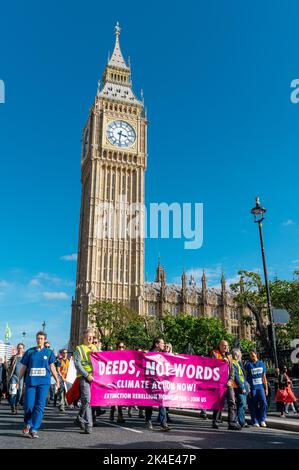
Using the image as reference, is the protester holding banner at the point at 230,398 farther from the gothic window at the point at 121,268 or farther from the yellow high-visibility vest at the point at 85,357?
the gothic window at the point at 121,268

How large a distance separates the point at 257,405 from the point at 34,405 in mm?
5844

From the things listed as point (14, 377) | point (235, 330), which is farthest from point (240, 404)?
point (235, 330)

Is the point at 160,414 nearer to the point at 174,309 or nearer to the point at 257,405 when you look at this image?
the point at 257,405

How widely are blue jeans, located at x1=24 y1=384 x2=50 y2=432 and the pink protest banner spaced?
66.5 inches

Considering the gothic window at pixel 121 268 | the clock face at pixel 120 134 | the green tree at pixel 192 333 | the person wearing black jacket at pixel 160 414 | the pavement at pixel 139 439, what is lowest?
the pavement at pixel 139 439

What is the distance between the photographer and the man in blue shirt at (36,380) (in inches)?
298

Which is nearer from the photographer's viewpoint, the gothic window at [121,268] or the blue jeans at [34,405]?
the blue jeans at [34,405]

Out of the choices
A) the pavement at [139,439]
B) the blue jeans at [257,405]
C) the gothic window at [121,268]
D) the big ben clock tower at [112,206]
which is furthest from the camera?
the gothic window at [121,268]

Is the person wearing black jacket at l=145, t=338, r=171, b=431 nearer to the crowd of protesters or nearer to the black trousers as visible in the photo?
the crowd of protesters

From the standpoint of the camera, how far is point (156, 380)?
9.83 m

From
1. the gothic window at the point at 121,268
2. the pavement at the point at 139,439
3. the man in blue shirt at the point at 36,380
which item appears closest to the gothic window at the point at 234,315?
the gothic window at the point at 121,268

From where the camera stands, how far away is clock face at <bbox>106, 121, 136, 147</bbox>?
2960 inches

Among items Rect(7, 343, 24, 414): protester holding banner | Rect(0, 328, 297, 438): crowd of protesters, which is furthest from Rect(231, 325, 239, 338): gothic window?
Rect(7, 343, 24, 414): protester holding banner

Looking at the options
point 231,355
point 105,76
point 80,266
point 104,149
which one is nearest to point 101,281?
point 80,266
